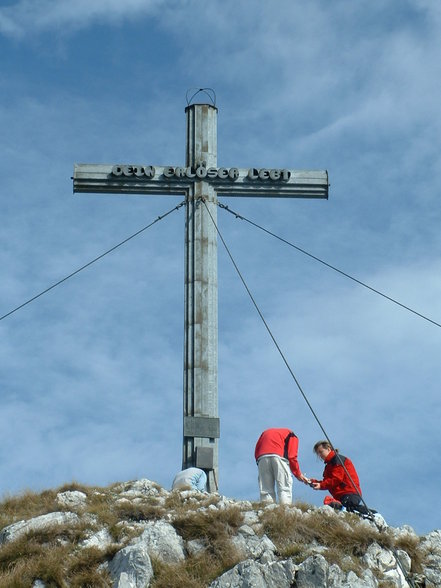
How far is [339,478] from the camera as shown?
19.1 m

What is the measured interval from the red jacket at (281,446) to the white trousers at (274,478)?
0.35 feet

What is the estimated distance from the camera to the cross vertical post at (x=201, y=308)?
2083 centimetres

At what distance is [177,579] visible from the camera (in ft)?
52.6

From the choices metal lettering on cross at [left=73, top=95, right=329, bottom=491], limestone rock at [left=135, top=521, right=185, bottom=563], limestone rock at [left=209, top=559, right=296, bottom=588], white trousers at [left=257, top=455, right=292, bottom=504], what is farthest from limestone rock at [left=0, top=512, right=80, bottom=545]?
metal lettering on cross at [left=73, top=95, right=329, bottom=491]

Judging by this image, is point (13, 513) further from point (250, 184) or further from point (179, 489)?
point (250, 184)

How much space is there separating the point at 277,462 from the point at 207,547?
295 centimetres

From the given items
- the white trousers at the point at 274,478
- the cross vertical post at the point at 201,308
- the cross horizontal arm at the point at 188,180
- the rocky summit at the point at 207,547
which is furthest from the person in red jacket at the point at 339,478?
the cross horizontal arm at the point at 188,180

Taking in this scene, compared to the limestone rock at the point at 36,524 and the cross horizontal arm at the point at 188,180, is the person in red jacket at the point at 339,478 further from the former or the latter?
the cross horizontal arm at the point at 188,180

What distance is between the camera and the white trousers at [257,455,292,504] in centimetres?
1945

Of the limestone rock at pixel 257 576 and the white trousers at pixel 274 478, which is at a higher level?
the white trousers at pixel 274 478

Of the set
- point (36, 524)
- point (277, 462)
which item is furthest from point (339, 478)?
point (36, 524)

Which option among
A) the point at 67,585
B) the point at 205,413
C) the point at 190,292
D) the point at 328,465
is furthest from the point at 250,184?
the point at 67,585

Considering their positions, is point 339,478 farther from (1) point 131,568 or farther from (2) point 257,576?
(1) point 131,568

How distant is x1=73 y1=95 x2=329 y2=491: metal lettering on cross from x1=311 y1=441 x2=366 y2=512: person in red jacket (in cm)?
245
